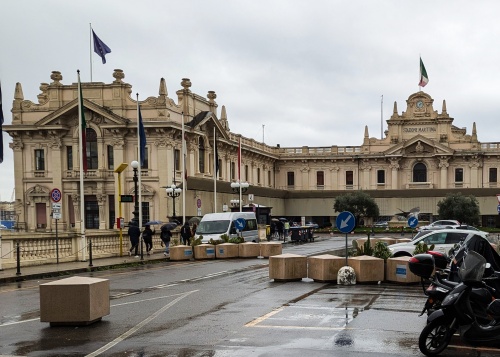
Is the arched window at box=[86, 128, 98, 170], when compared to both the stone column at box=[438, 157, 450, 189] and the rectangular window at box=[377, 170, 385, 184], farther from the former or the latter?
the stone column at box=[438, 157, 450, 189]

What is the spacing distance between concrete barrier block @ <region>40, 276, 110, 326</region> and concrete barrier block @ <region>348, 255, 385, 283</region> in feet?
27.0

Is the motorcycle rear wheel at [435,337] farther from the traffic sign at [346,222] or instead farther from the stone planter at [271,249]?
the stone planter at [271,249]

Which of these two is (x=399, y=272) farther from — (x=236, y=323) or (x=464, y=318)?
(x=464, y=318)

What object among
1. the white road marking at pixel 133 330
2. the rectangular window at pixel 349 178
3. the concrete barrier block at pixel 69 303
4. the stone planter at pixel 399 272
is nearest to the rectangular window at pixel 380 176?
the rectangular window at pixel 349 178

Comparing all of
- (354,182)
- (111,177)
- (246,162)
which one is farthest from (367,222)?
(111,177)

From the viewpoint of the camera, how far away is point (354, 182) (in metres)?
83.3

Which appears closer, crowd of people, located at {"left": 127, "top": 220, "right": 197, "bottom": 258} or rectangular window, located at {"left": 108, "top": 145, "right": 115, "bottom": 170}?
crowd of people, located at {"left": 127, "top": 220, "right": 197, "bottom": 258}

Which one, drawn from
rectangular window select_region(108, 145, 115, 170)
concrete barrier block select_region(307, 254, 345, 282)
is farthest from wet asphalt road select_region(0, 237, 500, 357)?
rectangular window select_region(108, 145, 115, 170)

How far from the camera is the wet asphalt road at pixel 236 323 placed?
350 inches

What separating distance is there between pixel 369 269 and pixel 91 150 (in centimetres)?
4195

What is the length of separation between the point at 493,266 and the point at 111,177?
156 ft

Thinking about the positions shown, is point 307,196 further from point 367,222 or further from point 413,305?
point 413,305

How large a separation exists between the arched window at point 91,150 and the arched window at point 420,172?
43.4 metres

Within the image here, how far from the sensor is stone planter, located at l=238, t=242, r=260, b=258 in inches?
1140
